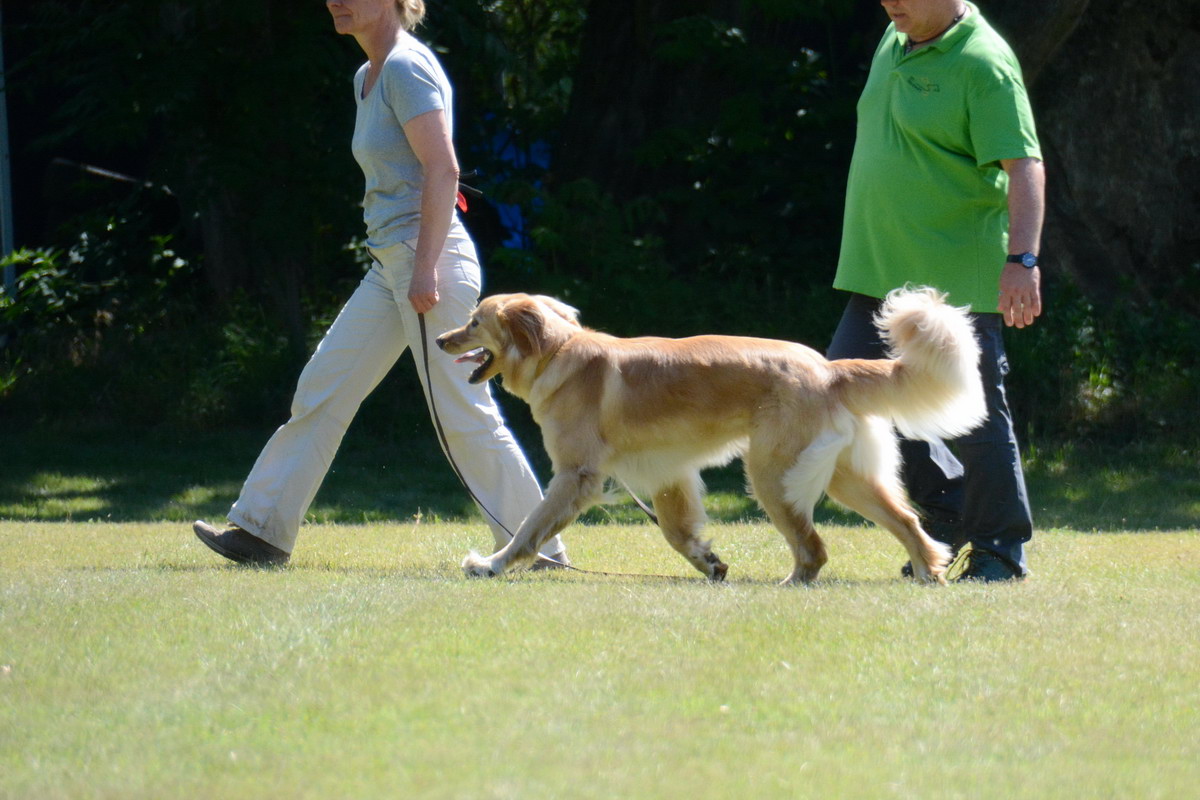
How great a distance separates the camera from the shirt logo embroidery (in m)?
5.50

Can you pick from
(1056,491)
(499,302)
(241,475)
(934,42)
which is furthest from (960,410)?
(241,475)

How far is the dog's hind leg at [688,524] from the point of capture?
19.8 feet

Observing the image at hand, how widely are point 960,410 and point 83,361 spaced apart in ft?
31.8

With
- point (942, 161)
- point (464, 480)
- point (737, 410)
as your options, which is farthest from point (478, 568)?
point (942, 161)

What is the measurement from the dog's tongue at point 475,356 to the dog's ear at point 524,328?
5.6 inches

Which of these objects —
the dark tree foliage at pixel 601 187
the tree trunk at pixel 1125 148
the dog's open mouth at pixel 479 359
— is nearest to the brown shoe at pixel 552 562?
the dog's open mouth at pixel 479 359

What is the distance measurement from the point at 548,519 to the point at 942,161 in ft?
6.88

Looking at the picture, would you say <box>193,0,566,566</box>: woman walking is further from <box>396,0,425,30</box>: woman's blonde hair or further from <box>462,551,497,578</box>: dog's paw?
<box>462,551,497,578</box>: dog's paw

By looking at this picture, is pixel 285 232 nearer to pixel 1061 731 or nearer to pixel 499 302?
pixel 499 302

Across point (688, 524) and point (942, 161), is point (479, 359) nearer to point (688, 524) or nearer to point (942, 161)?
point (688, 524)

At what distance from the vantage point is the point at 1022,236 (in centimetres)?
528

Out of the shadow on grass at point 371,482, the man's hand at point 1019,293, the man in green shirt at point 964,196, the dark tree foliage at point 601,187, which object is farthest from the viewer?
the dark tree foliage at point 601,187

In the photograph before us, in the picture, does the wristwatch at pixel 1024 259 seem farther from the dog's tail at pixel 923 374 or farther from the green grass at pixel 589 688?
the green grass at pixel 589 688

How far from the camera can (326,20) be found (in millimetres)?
11172
